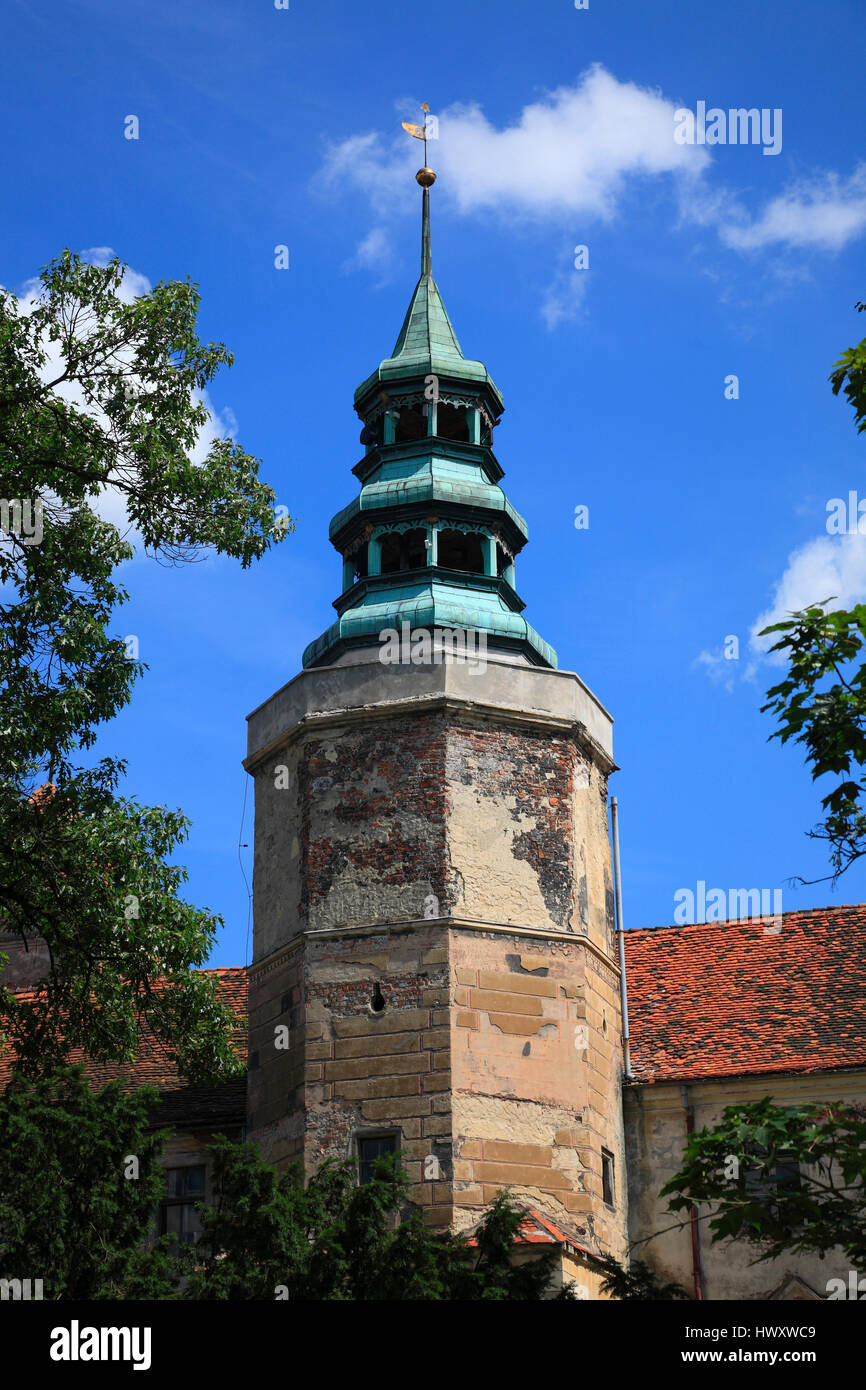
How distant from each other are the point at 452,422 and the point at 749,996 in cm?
920

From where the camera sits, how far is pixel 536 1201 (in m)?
19.7

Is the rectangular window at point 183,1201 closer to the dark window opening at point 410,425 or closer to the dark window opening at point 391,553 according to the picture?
the dark window opening at point 391,553

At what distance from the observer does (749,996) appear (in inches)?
934

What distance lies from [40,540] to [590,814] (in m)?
7.98

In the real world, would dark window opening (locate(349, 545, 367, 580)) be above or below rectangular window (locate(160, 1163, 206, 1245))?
above

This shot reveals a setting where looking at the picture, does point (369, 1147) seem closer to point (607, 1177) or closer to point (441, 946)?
point (441, 946)

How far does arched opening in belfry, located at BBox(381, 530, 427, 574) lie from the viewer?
81.9 ft

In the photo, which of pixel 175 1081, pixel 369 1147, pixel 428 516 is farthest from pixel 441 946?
pixel 428 516

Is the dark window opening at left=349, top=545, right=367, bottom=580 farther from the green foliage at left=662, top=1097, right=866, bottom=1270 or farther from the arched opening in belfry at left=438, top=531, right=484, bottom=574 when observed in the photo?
the green foliage at left=662, top=1097, right=866, bottom=1270

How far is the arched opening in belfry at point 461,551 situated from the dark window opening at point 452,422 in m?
1.68

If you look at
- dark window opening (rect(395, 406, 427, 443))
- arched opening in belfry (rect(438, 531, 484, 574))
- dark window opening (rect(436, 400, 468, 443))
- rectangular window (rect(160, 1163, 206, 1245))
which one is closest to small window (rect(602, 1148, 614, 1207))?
rectangular window (rect(160, 1163, 206, 1245))

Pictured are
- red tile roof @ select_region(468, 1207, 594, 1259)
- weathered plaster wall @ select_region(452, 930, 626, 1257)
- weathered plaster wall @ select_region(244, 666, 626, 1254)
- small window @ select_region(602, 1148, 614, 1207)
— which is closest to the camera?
red tile roof @ select_region(468, 1207, 594, 1259)

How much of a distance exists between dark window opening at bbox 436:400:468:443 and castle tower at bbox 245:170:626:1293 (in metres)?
3.62

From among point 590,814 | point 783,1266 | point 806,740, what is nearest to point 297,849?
point 590,814
